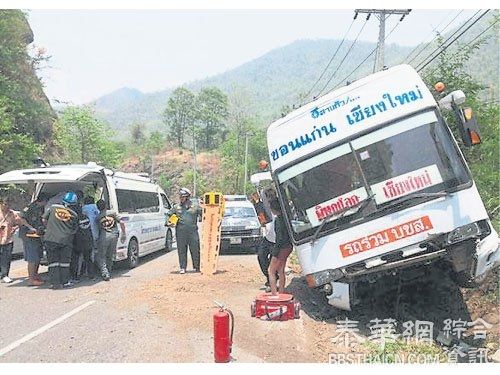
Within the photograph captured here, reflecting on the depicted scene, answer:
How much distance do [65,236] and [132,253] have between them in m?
2.87

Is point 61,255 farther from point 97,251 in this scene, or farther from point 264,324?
point 264,324

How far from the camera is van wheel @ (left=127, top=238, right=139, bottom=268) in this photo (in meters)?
12.0

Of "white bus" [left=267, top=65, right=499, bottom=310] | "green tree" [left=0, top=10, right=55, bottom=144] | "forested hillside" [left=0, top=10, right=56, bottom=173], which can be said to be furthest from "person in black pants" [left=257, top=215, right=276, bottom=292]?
"green tree" [left=0, top=10, right=55, bottom=144]

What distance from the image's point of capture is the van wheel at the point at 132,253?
39.3 feet

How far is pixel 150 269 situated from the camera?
1216cm

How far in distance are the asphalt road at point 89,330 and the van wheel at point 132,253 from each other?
94.0 inches

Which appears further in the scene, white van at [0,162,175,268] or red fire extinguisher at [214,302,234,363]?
white van at [0,162,175,268]

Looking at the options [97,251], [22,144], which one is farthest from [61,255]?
[22,144]

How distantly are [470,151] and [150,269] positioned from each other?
7803 millimetres

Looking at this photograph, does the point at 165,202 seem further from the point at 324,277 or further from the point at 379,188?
the point at 379,188

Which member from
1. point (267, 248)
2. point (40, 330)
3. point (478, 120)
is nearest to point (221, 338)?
point (40, 330)

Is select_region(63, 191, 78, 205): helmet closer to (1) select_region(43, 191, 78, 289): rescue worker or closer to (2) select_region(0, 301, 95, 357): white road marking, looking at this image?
(1) select_region(43, 191, 78, 289): rescue worker

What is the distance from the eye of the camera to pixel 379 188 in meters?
6.90

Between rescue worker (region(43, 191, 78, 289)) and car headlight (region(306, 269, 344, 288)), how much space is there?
15.5 ft
